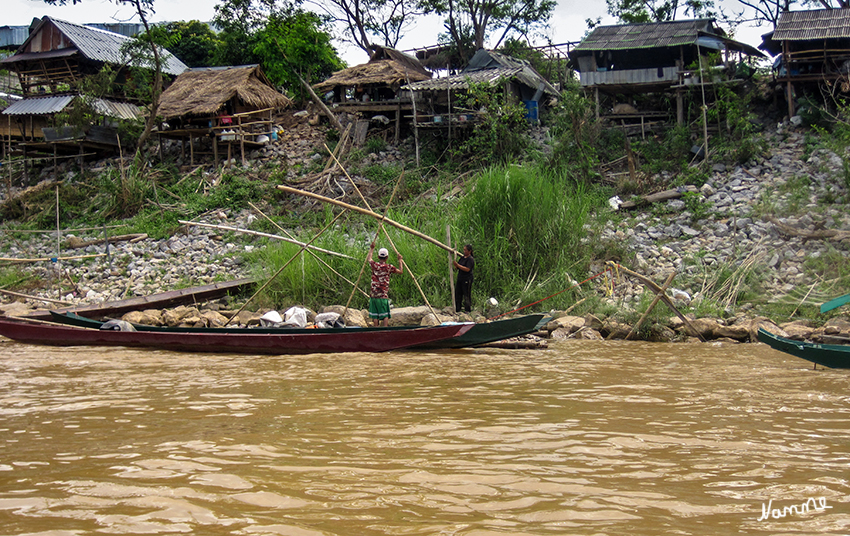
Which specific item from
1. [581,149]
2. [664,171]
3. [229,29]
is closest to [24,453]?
[581,149]

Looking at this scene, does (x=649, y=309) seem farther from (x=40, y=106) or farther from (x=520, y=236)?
(x=40, y=106)

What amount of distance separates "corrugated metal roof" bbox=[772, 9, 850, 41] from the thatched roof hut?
10.5 meters

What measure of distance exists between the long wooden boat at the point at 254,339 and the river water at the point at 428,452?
1.14 meters

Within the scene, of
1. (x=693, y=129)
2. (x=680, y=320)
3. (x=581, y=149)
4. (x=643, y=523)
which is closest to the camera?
(x=643, y=523)

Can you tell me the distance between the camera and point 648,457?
11.4 ft

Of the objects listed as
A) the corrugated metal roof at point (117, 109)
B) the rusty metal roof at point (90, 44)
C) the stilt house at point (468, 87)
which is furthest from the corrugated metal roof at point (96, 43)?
the stilt house at point (468, 87)

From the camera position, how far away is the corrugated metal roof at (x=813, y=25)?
16453mm

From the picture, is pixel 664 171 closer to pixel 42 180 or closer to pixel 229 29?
pixel 229 29

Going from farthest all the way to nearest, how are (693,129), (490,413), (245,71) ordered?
(245,71)
(693,129)
(490,413)

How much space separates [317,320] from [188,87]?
1501 centimetres

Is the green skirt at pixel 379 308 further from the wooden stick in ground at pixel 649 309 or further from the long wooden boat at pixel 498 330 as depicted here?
the wooden stick in ground at pixel 649 309

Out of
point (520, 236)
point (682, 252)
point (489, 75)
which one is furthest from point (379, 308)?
point (489, 75)

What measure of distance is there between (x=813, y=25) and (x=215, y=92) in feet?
56.5

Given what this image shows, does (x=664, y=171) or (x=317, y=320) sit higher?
(x=664, y=171)
